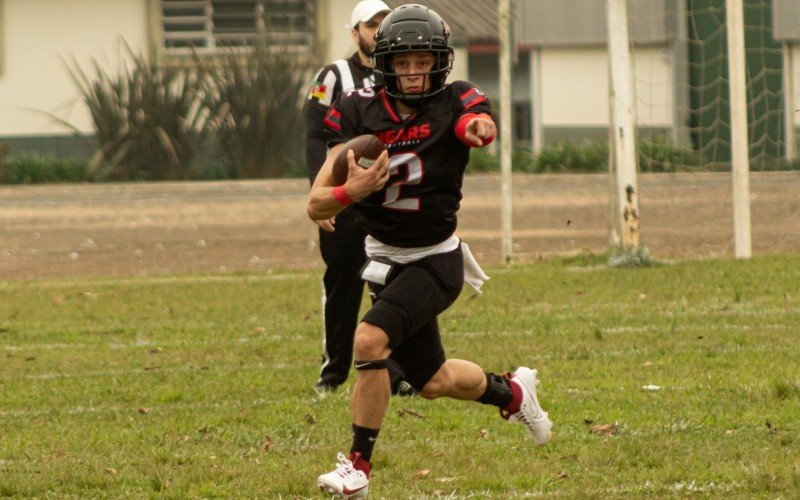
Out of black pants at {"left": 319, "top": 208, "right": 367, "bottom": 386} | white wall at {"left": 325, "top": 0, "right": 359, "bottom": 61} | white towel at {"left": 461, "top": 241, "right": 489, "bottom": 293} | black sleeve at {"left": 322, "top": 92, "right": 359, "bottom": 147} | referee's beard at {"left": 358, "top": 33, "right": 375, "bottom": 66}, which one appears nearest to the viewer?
black sleeve at {"left": 322, "top": 92, "right": 359, "bottom": 147}

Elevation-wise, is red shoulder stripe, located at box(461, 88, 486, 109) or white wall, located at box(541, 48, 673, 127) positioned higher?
white wall, located at box(541, 48, 673, 127)

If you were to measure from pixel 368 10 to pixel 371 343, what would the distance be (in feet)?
8.77

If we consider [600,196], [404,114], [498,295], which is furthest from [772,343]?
[600,196]

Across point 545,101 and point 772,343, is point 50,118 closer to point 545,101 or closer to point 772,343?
point 545,101

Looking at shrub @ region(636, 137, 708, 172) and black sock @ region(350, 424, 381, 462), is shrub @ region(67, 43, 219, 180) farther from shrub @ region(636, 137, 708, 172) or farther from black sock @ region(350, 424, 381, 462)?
black sock @ region(350, 424, 381, 462)

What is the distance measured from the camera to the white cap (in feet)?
25.1

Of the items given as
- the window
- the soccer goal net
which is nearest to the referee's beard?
the soccer goal net

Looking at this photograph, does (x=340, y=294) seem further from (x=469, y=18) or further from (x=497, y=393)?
(x=469, y=18)

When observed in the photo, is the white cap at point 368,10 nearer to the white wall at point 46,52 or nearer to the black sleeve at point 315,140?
the black sleeve at point 315,140

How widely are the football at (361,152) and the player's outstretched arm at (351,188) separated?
23 mm

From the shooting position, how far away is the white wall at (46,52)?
1180 inches

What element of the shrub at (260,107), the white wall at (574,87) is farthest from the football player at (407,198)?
the white wall at (574,87)

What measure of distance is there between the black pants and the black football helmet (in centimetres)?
207

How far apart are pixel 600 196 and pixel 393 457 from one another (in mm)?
14973
